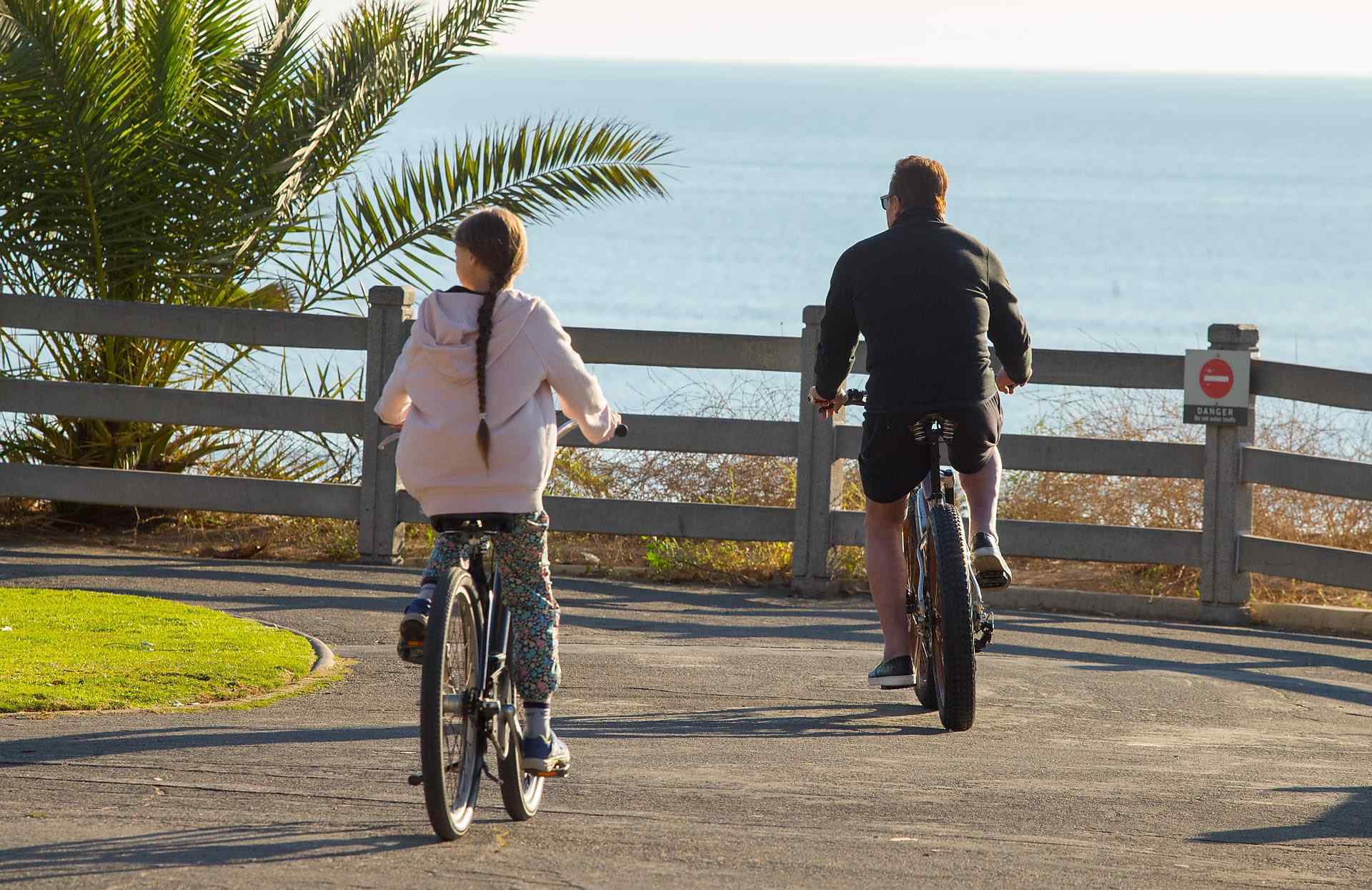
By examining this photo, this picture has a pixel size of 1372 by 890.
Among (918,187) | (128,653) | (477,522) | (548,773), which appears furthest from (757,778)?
(128,653)

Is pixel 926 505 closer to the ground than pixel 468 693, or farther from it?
farther from it

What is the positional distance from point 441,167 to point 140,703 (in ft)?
22.4

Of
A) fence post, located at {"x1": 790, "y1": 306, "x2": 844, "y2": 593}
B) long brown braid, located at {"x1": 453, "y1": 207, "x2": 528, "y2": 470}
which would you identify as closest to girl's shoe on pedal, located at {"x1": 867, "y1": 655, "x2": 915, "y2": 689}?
long brown braid, located at {"x1": 453, "y1": 207, "x2": 528, "y2": 470}

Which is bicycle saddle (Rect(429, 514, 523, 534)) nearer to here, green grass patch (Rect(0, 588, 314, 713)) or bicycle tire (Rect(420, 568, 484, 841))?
bicycle tire (Rect(420, 568, 484, 841))

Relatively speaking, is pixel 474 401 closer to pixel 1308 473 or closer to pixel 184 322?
pixel 1308 473

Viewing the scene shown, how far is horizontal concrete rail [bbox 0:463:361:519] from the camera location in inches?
414

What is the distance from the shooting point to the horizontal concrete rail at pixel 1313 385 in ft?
30.7

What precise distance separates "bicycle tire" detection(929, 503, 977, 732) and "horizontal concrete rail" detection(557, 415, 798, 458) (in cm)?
352

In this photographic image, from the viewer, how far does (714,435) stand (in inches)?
401

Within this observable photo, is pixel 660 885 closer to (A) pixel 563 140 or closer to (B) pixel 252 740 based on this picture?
(B) pixel 252 740

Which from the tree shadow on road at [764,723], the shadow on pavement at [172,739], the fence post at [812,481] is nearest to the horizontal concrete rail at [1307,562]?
the fence post at [812,481]

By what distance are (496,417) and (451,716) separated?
78cm

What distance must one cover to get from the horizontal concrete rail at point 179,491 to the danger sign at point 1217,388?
465 centimetres

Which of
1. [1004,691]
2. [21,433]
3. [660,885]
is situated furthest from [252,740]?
[21,433]
